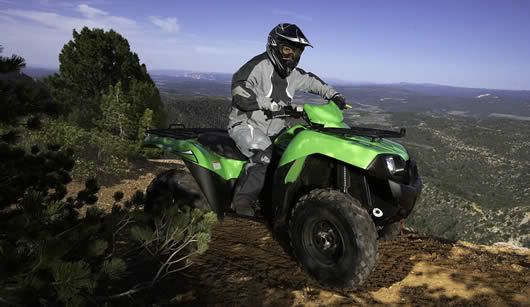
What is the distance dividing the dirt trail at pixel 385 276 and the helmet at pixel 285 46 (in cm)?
202

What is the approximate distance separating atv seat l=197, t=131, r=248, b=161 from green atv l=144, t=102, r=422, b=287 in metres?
0.54

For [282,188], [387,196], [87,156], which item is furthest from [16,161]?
[87,156]

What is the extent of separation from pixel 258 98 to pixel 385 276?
2457 millimetres

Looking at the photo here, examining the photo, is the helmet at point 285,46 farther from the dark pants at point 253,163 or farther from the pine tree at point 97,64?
the pine tree at point 97,64

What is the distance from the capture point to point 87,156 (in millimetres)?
13984

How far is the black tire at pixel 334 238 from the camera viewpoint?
3.51 meters

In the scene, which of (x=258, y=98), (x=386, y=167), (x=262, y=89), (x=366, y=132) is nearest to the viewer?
(x=386, y=167)

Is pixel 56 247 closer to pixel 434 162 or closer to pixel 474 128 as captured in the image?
pixel 434 162

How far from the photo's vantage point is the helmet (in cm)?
452

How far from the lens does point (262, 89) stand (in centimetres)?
486

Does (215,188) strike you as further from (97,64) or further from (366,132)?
(97,64)

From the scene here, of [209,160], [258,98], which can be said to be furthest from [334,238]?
[209,160]

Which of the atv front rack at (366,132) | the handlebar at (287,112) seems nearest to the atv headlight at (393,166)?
the atv front rack at (366,132)

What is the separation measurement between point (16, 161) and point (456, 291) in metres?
4.62
